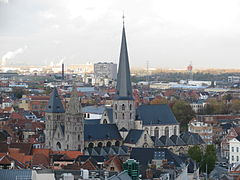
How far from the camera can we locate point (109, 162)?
48.1m

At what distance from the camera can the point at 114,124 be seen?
217 ft

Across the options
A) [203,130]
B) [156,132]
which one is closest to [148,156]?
[156,132]

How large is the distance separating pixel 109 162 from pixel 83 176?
1509 cm

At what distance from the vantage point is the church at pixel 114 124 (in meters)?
61.2

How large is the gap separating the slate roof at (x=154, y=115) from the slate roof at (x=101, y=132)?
11.9 feet

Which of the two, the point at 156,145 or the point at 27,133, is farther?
the point at 27,133

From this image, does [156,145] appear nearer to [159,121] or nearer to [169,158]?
[159,121]

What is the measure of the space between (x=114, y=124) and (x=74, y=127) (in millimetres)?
6279

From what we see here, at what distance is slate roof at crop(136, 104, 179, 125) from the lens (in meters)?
69.3

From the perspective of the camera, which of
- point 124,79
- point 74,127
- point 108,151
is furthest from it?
point 124,79

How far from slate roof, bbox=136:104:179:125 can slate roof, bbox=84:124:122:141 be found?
3638mm

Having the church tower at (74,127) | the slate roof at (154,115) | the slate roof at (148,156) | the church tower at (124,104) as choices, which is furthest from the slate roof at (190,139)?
the slate roof at (148,156)

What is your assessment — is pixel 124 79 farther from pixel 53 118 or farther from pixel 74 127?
pixel 74 127

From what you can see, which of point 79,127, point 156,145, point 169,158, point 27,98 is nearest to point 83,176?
point 169,158
